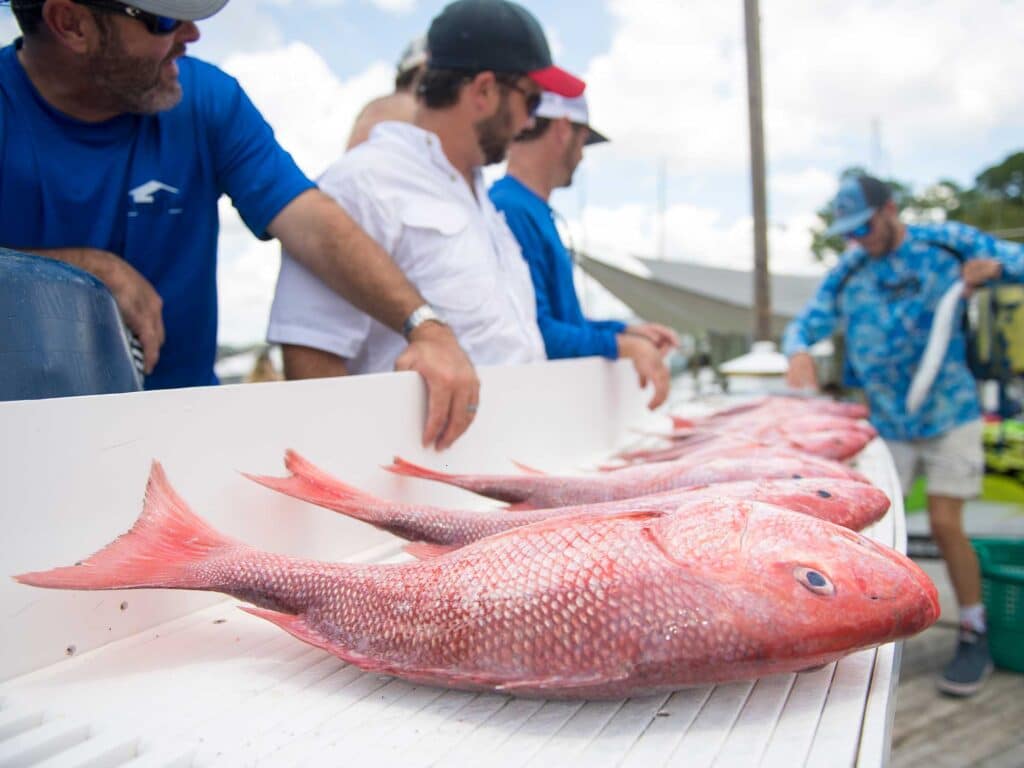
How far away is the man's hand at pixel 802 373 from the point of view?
16.9 ft

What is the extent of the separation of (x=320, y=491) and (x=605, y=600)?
0.71m

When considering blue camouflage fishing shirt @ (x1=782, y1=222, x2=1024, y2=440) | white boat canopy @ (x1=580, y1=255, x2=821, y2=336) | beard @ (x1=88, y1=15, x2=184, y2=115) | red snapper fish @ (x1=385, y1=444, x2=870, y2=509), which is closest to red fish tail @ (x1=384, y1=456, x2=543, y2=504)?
red snapper fish @ (x1=385, y1=444, x2=870, y2=509)

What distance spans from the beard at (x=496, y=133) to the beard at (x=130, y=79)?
118 centimetres

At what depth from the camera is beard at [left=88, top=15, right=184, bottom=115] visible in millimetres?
2002

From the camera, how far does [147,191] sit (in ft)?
7.33

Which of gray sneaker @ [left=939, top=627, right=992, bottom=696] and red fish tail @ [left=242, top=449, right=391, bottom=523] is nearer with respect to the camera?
red fish tail @ [left=242, top=449, right=391, bottom=523]

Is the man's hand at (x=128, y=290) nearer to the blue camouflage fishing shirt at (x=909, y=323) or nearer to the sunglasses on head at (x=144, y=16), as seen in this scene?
the sunglasses on head at (x=144, y=16)

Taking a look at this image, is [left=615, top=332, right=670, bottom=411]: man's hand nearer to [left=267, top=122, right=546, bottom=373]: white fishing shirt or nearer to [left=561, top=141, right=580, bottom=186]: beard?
[left=267, top=122, right=546, bottom=373]: white fishing shirt

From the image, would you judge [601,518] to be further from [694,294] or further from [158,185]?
[694,294]

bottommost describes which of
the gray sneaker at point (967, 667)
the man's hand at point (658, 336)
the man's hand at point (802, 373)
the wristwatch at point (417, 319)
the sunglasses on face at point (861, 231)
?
the gray sneaker at point (967, 667)

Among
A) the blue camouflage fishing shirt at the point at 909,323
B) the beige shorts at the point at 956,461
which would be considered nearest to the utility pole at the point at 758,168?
the blue camouflage fishing shirt at the point at 909,323

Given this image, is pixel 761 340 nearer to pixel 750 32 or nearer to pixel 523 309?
pixel 750 32

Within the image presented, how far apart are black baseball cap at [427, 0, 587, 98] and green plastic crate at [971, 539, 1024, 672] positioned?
3.84m

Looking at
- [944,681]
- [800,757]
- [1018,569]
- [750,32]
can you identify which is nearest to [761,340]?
[750,32]
